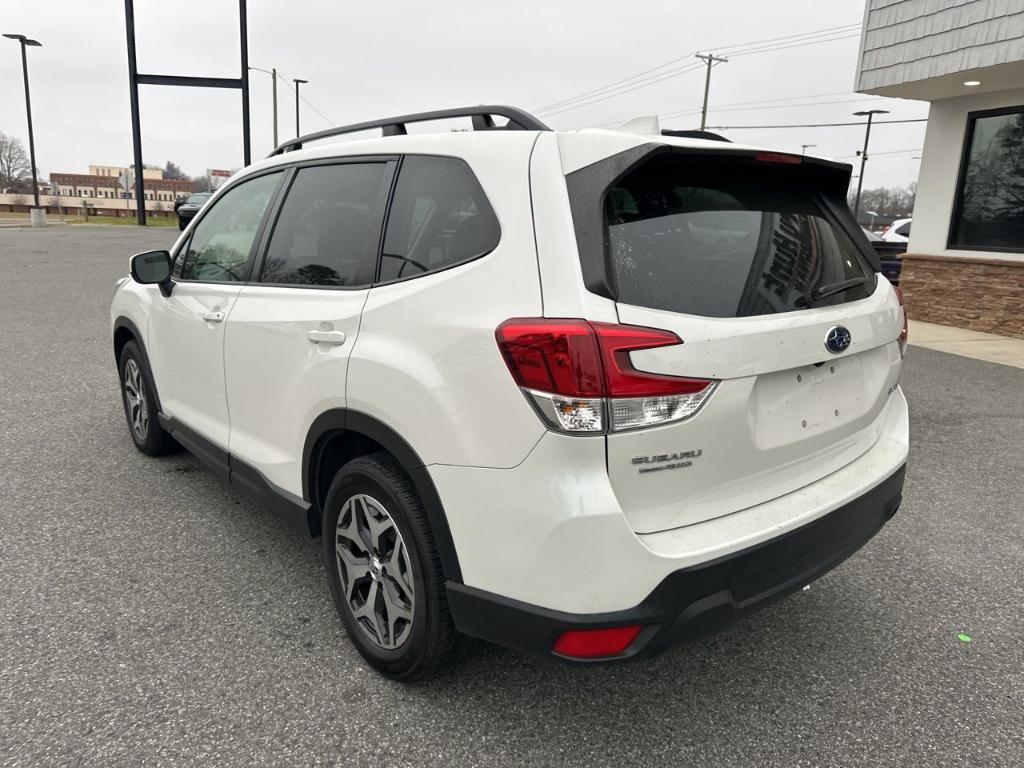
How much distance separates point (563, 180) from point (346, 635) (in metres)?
1.80

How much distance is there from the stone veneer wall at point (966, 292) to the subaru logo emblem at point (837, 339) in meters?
9.74

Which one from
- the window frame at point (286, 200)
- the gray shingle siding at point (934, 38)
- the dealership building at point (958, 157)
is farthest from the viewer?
the dealership building at point (958, 157)

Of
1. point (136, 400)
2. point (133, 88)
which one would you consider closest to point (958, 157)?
point (136, 400)

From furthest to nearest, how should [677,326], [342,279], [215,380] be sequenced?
1. [215,380]
2. [342,279]
3. [677,326]

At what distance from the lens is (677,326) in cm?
189

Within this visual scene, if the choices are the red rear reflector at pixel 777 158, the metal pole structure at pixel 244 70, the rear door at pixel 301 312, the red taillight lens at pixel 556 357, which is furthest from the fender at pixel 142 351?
the metal pole structure at pixel 244 70

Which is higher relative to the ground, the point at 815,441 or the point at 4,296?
the point at 815,441

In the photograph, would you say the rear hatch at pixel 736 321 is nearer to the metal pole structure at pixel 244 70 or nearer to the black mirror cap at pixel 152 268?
the black mirror cap at pixel 152 268

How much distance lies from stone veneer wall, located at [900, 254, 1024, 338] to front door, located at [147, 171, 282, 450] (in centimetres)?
1040

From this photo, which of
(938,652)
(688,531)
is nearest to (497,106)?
(688,531)

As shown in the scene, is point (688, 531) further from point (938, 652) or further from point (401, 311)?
point (938, 652)

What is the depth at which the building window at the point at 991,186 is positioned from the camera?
10195 millimetres

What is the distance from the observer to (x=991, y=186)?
10523mm

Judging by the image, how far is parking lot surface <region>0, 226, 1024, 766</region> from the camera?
7.22ft
